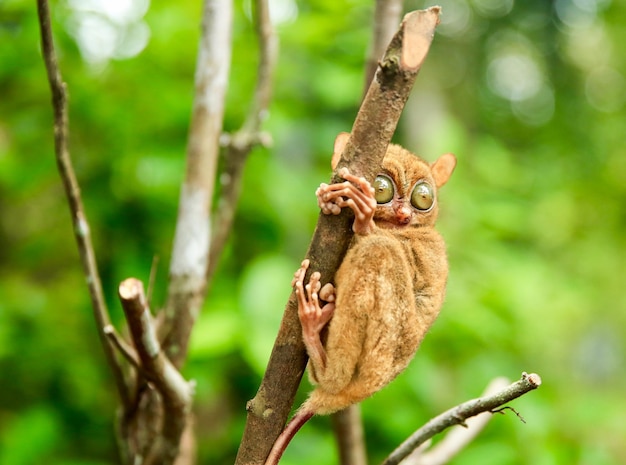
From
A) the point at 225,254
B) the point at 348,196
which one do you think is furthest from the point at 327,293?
the point at 225,254

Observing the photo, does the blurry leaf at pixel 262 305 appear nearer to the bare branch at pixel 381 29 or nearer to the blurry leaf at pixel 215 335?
the blurry leaf at pixel 215 335

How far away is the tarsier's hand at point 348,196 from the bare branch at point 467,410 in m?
0.52

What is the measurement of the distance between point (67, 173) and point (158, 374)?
27.2 inches

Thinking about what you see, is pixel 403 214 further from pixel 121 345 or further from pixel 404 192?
pixel 121 345

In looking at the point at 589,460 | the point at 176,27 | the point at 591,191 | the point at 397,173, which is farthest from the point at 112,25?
the point at 591,191

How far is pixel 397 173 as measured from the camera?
6.15ft

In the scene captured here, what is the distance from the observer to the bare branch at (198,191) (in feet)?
7.93

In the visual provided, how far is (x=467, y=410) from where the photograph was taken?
168cm

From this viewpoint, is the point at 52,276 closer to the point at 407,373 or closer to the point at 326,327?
the point at 407,373

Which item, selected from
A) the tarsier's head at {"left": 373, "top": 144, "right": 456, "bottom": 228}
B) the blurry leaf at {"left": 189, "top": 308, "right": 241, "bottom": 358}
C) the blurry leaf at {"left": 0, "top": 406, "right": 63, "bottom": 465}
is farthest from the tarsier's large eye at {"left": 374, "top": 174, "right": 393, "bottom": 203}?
the blurry leaf at {"left": 0, "top": 406, "right": 63, "bottom": 465}

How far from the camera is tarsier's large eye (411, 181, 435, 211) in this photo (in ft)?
6.32

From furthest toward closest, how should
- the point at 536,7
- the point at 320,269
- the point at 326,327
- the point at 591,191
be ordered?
the point at 536,7 → the point at 591,191 → the point at 326,327 → the point at 320,269

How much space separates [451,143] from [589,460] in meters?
1.84

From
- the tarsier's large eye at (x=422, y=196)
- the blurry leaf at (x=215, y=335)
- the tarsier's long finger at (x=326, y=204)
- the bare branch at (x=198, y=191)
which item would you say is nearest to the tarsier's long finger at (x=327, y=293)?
the tarsier's long finger at (x=326, y=204)
